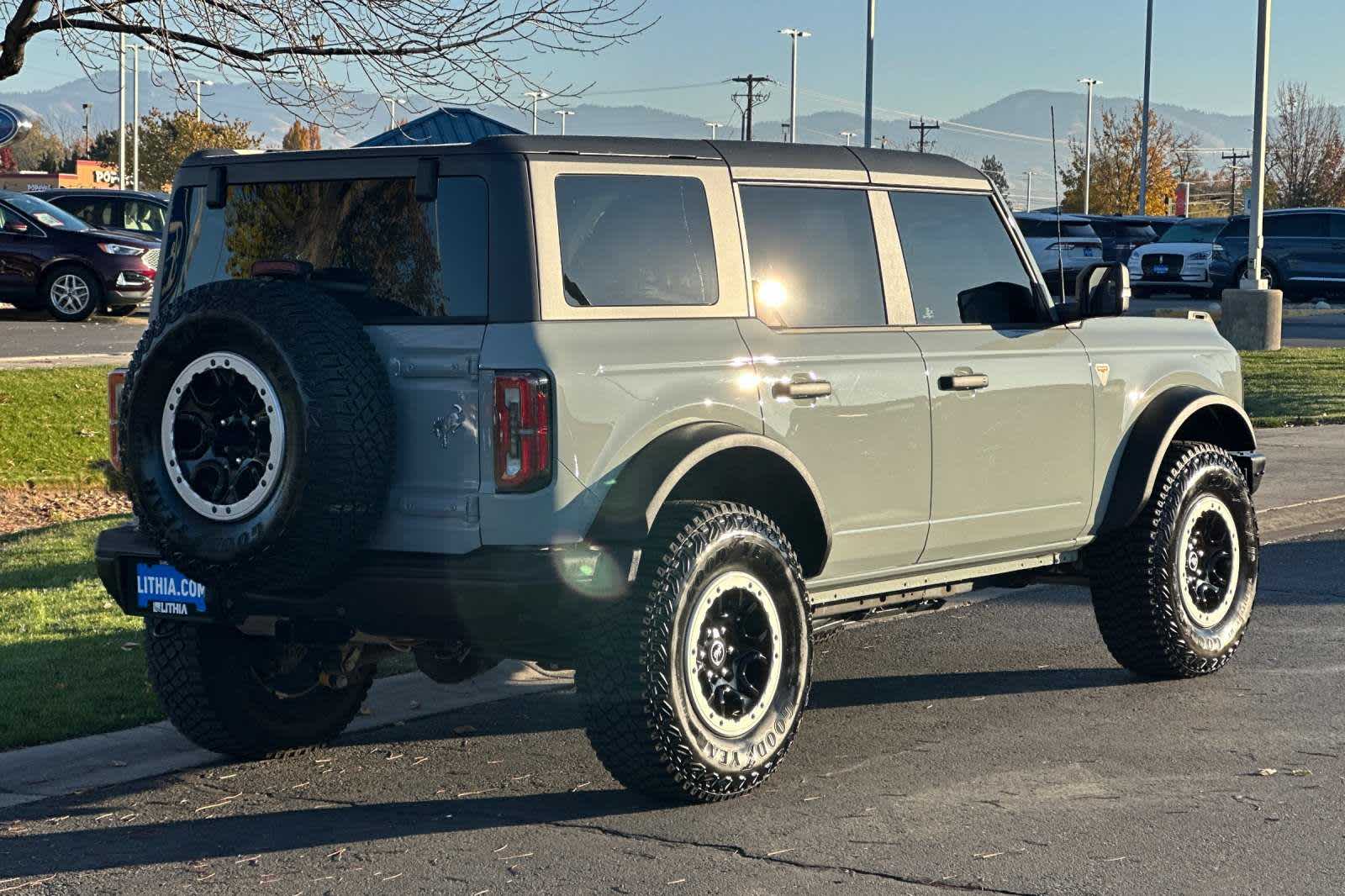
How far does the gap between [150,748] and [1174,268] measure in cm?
3433

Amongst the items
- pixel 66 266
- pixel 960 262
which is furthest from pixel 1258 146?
pixel 960 262

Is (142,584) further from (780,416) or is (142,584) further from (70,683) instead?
(780,416)

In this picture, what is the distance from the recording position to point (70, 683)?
24.6 ft

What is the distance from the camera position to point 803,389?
20.9 ft

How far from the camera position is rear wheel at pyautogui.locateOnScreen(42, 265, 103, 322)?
25781 millimetres

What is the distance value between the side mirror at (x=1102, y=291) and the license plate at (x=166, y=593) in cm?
360

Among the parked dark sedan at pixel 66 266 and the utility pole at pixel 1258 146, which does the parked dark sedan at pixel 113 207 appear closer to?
the parked dark sedan at pixel 66 266

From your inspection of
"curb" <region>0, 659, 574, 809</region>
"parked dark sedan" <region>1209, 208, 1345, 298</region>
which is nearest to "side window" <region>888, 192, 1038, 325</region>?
"curb" <region>0, 659, 574, 809</region>

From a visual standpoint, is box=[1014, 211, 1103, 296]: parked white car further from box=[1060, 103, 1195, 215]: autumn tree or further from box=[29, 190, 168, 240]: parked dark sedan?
box=[1060, 103, 1195, 215]: autumn tree

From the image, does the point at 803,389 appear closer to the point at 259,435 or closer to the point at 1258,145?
the point at 259,435

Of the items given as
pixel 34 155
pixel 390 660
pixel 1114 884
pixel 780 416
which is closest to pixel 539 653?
pixel 780 416

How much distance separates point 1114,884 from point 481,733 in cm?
267

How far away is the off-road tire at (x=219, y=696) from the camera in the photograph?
647 centimetres

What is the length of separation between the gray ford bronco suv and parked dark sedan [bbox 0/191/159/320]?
20070mm
